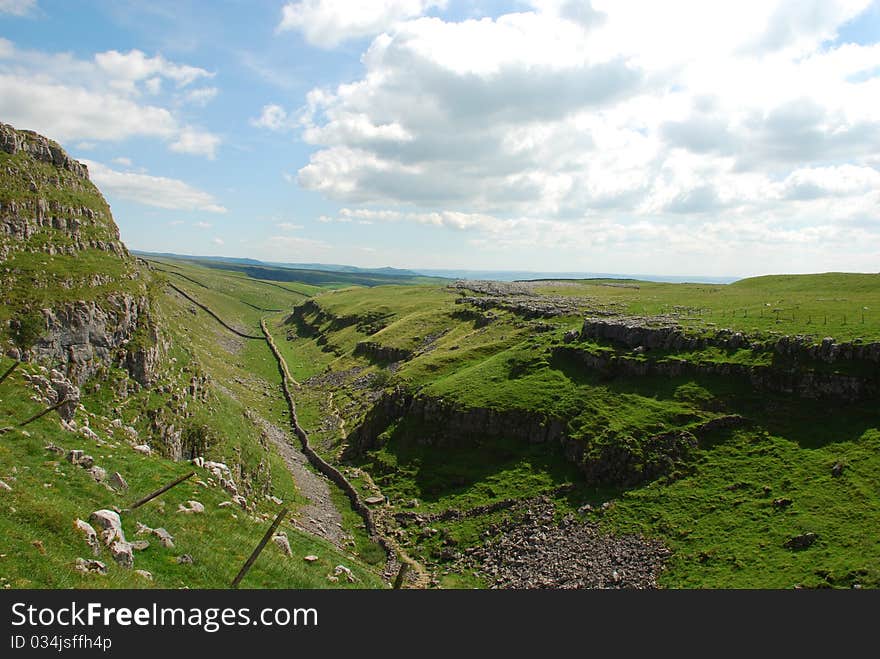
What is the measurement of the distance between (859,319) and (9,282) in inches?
3590

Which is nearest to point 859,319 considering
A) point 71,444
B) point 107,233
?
point 71,444

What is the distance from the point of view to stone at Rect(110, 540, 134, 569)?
1760 cm

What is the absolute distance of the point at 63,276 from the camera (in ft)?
156

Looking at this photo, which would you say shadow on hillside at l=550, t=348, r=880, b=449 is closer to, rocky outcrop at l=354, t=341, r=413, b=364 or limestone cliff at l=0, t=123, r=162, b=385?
rocky outcrop at l=354, t=341, r=413, b=364

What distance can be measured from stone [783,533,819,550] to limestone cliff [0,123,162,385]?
5789 cm

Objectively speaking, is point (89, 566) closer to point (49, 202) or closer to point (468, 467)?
point (468, 467)

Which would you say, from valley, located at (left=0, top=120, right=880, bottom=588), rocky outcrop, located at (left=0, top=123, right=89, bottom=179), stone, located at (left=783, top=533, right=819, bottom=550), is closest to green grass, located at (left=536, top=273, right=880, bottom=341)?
valley, located at (left=0, top=120, right=880, bottom=588)

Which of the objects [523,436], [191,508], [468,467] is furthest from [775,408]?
[191,508]

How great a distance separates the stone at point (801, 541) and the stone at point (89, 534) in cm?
4123

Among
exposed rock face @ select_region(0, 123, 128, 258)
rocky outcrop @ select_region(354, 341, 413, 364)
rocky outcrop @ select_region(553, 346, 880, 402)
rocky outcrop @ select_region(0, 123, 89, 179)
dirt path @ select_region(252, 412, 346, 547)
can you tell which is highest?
rocky outcrop @ select_region(0, 123, 89, 179)

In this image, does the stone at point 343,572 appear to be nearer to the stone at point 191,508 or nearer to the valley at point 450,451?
the valley at point 450,451

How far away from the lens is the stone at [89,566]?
15539mm

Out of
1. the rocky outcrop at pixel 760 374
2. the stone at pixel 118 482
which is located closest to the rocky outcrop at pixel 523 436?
the rocky outcrop at pixel 760 374

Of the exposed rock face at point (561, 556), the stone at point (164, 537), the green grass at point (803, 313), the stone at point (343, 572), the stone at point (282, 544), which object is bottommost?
the exposed rock face at point (561, 556)
